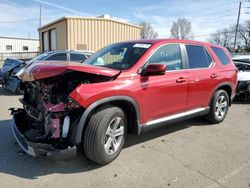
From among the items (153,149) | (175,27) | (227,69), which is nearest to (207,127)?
(227,69)

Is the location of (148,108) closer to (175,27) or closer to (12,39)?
(12,39)

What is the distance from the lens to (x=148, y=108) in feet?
13.1

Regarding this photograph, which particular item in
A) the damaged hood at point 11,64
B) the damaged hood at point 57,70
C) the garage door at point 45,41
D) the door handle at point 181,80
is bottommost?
the door handle at point 181,80

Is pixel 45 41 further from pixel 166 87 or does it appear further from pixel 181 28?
pixel 181 28

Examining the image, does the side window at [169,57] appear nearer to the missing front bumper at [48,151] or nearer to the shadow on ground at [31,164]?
the shadow on ground at [31,164]

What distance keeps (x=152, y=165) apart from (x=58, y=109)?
1.59m

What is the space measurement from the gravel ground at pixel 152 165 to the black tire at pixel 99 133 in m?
0.22

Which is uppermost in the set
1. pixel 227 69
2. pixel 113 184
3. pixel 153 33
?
pixel 153 33

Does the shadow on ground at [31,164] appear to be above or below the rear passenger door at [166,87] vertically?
below

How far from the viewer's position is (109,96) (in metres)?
3.45

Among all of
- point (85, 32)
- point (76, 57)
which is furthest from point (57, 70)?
point (85, 32)

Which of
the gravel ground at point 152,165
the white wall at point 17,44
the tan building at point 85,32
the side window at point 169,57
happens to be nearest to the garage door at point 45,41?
the tan building at point 85,32

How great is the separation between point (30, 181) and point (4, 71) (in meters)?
7.34

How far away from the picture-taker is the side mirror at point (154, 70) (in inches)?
146
